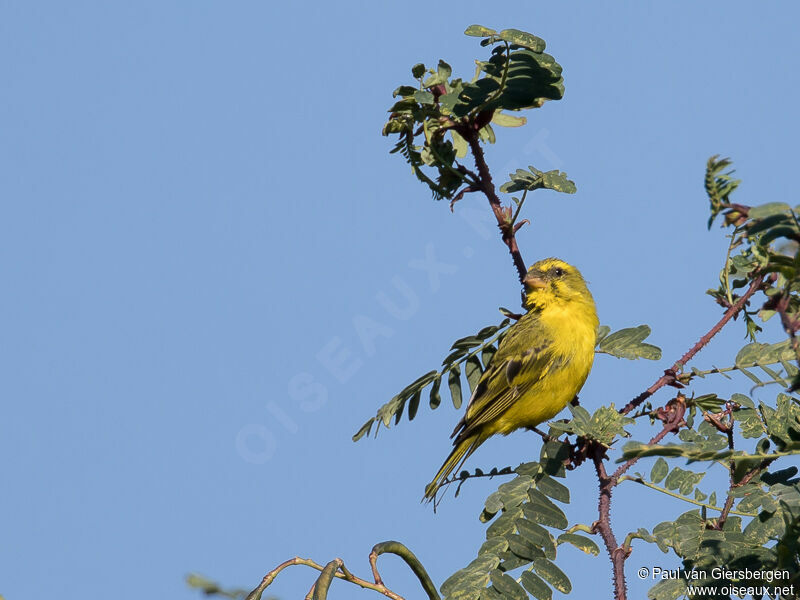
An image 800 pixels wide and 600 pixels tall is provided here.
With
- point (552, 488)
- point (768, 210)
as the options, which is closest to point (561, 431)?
point (552, 488)

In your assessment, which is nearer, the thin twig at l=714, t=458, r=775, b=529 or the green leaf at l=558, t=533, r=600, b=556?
Result: the thin twig at l=714, t=458, r=775, b=529

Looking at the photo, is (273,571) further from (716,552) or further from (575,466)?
(575,466)

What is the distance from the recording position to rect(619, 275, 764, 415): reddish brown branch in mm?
3521

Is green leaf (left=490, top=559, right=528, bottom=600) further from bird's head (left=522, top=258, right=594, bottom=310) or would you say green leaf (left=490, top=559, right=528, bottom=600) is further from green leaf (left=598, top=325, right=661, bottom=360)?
bird's head (left=522, top=258, right=594, bottom=310)

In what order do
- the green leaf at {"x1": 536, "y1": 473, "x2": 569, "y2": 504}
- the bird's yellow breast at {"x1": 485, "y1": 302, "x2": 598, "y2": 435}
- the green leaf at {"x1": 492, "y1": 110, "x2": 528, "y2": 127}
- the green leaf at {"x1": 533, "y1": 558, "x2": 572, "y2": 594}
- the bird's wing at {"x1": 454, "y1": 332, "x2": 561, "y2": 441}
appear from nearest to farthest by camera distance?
the green leaf at {"x1": 533, "y1": 558, "x2": 572, "y2": 594}, the green leaf at {"x1": 536, "y1": 473, "x2": 569, "y2": 504}, the green leaf at {"x1": 492, "y1": 110, "x2": 528, "y2": 127}, the bird's wing at {"x1": 454, "y1": 332, "x2": 561, "y2": 441}, the bird's yellow breast at {"x1": 485, "y1": 302, "x2": 598, "y2": 435}

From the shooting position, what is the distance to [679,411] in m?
3.53

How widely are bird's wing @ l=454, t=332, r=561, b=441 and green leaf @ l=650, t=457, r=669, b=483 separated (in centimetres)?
205

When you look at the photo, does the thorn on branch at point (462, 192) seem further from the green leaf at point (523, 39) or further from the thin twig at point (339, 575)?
the thin twig at point (339, 575)

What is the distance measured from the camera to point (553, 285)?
20.8 ft

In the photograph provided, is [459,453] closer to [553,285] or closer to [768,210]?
[553,285]

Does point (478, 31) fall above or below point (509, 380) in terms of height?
above

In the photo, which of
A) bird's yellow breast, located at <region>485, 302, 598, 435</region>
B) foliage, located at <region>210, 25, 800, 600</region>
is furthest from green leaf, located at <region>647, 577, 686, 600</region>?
bird's yellow breast, located at <region>485, 302, 598, 435</region>

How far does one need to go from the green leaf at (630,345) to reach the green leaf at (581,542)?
130cm

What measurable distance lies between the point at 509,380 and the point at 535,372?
23cm
